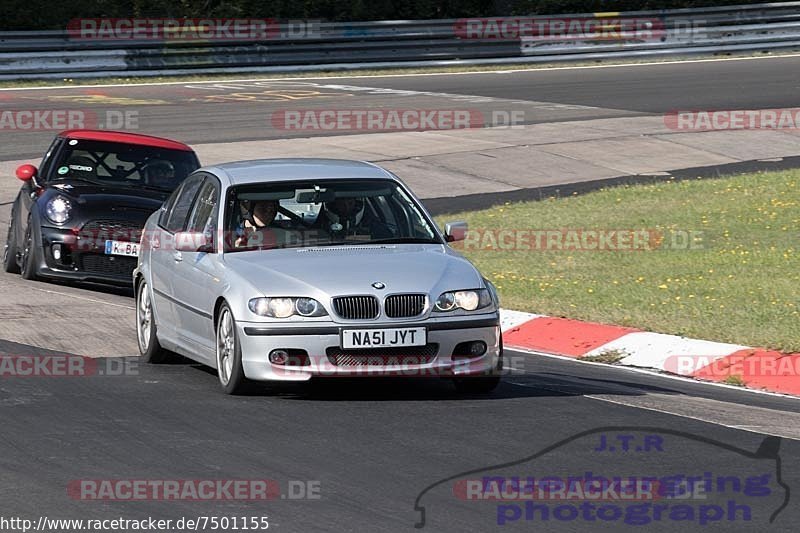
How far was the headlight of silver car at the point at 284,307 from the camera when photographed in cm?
870

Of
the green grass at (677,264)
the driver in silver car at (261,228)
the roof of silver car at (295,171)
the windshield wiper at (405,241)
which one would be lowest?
the green grass at (677,264)

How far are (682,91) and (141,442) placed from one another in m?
24.8

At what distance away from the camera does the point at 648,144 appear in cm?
2469

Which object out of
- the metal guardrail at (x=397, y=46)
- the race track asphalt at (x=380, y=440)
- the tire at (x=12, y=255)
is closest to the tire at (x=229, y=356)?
the race track asphalt at (x=380, y=440)

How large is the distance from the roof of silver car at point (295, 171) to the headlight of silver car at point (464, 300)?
1.41m

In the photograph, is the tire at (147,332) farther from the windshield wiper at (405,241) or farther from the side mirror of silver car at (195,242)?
the windshield wiper at (405,241)

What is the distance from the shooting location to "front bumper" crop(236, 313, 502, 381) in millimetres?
8648

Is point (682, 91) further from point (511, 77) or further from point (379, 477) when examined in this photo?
point (379, 477)

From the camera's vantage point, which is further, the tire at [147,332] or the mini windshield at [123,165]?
the mini windshield at [123,165]

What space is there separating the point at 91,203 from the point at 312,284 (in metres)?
6.17

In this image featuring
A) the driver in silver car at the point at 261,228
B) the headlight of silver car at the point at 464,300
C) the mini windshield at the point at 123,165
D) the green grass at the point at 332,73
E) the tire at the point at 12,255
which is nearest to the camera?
the headlight of silver car at the point at 464,300

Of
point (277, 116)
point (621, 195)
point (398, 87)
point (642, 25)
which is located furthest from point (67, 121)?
point (642, 25)

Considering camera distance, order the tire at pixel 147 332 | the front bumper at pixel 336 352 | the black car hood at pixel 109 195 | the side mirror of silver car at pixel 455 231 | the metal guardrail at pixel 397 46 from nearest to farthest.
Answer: the front bumper at pixel 336 352 → the side mirror of silver car at pixel 455 231 → the tire at pixel 147 332 → the black car hood at pixel 109 195 → the metal guardrail at pixel 397 46

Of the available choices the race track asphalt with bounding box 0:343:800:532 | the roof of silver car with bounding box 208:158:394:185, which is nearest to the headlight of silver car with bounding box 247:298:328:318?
the race track asphalt with bounding box 0:343:800:532
